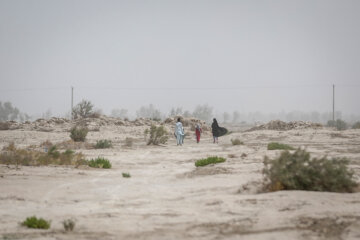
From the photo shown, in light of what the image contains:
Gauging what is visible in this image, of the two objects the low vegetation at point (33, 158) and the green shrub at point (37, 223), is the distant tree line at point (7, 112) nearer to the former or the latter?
the low vegetation at point (33, 158)

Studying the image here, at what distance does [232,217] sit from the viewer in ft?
20.4

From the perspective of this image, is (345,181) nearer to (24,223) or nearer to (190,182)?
(190,182)

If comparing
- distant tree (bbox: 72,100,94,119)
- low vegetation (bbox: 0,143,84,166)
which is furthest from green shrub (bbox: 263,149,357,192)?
distant tree (bbox: 72,100,94,119)

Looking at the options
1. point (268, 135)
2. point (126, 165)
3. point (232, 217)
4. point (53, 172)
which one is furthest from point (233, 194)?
point (268, 135)

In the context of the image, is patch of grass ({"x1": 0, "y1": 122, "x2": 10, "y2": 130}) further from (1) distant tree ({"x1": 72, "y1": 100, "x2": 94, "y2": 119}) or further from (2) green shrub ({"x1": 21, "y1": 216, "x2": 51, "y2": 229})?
(2) green shrub ({"x1": 21, "y1": 216, "x2": 51, "y2": 229})

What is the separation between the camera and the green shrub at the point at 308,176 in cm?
762

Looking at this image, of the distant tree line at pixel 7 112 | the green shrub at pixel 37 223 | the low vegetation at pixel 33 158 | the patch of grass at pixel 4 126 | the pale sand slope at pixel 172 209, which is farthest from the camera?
the distant tree line at pixel 7 112

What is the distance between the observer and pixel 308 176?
767 cm

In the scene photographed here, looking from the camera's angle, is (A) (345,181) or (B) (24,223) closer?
(B) (24,223)

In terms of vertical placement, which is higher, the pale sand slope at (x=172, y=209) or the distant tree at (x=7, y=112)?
the distant tree at (x=7, y=112)

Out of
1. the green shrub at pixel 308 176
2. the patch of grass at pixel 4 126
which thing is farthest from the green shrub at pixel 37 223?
the patch of grass at pixel 4 126

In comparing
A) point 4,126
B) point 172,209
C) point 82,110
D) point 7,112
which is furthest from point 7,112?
point 172,209

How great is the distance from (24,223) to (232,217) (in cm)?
312

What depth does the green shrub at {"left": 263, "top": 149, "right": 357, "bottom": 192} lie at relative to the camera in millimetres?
7625
